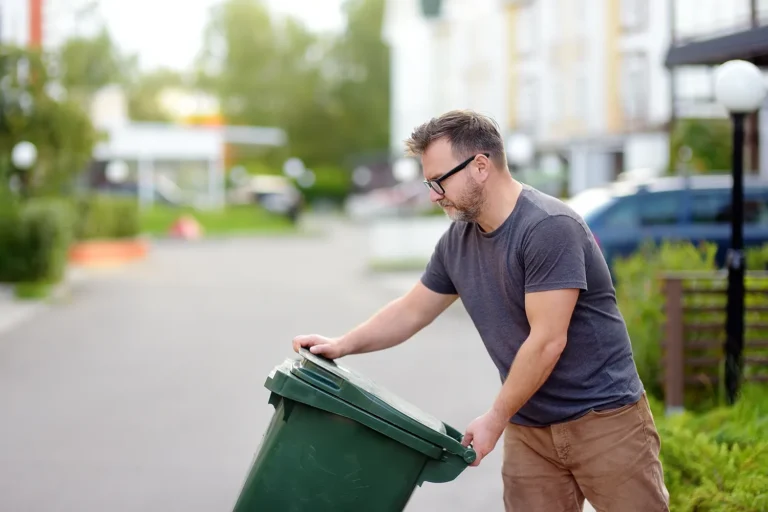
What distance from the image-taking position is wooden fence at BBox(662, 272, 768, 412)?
7.39 m

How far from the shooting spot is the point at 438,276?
12.1 feet

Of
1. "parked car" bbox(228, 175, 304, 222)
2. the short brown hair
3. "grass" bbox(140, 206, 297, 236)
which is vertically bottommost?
"grass" bbox(140, 206, 297, 236)

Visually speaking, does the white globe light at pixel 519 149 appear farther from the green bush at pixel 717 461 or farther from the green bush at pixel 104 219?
the green bush at pixel 717 461

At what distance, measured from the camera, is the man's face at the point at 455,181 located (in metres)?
3.29

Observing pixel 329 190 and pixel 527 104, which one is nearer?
pixel 527 104

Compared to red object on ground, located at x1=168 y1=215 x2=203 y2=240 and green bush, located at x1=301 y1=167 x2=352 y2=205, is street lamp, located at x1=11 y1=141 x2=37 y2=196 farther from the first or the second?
green bush, located at x1=301 y1=167 x2=352 y2=205

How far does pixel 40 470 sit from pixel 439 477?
13.5 feet

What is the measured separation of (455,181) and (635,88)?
106 feet

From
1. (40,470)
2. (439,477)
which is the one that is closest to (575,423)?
(439,477)

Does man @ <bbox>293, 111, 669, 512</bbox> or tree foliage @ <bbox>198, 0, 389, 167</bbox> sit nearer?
man @ <bbox>293, 111, 669, 512</bbox>

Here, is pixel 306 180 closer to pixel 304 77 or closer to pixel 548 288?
pixel 304 77

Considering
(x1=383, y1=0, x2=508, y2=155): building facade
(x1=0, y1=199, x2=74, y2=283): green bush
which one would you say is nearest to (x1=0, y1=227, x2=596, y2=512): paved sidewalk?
(x1=0, y1=199, x2=74, y2=283): green bush

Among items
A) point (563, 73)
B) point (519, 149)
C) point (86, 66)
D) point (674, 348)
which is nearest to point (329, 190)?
point (563, 73)

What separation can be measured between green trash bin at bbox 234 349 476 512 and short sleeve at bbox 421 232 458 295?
50 centimetres
